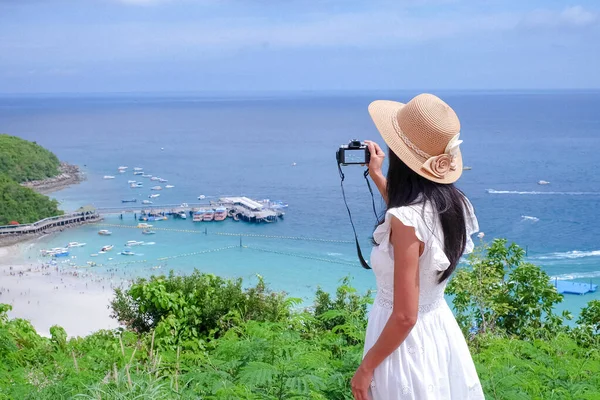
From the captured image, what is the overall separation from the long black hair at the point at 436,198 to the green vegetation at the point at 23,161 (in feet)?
142

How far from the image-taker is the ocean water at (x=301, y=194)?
89.2 feet

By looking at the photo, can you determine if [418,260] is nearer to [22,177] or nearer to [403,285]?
[403,285]

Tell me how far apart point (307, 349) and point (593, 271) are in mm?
25262

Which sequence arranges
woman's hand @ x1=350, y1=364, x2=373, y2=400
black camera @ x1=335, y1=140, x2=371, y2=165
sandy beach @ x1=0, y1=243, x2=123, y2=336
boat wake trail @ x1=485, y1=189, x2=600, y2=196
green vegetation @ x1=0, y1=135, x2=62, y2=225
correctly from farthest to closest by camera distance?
boat wake trail @ x1=485, y1=189, x2=600, y2=196 < green vegetation @ x1=0, y1=135, x2=62, y2=225 < sandy beach @ x1=0, y1=243, x2=123, y2=336 < black camera @ x1=335, y1=140, x2=371, y2=165 < woman's hand @ x1=350, y1=364, x2=373, y2=400

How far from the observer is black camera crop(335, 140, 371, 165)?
74.9 inches

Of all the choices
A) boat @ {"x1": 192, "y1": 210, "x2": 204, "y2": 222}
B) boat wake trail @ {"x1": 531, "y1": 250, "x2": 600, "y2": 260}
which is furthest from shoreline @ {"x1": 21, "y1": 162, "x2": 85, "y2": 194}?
boat wake trail @ {"x1": 531, "y1": 250, "x2": 600, "y2": 260}

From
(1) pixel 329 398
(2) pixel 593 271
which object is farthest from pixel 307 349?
(2) pixel 593 271

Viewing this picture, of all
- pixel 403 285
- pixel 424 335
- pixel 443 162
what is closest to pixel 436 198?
pixel 443 162

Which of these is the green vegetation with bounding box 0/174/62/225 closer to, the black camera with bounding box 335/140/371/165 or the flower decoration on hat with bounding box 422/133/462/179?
the black camera with bounding box 335/140/371/165

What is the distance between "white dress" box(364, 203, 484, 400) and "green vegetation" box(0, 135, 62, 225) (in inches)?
1303

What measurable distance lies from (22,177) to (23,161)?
1.57 metres

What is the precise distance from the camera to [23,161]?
144ft

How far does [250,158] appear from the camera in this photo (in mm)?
58812

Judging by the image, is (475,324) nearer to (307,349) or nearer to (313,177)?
(307,349)
